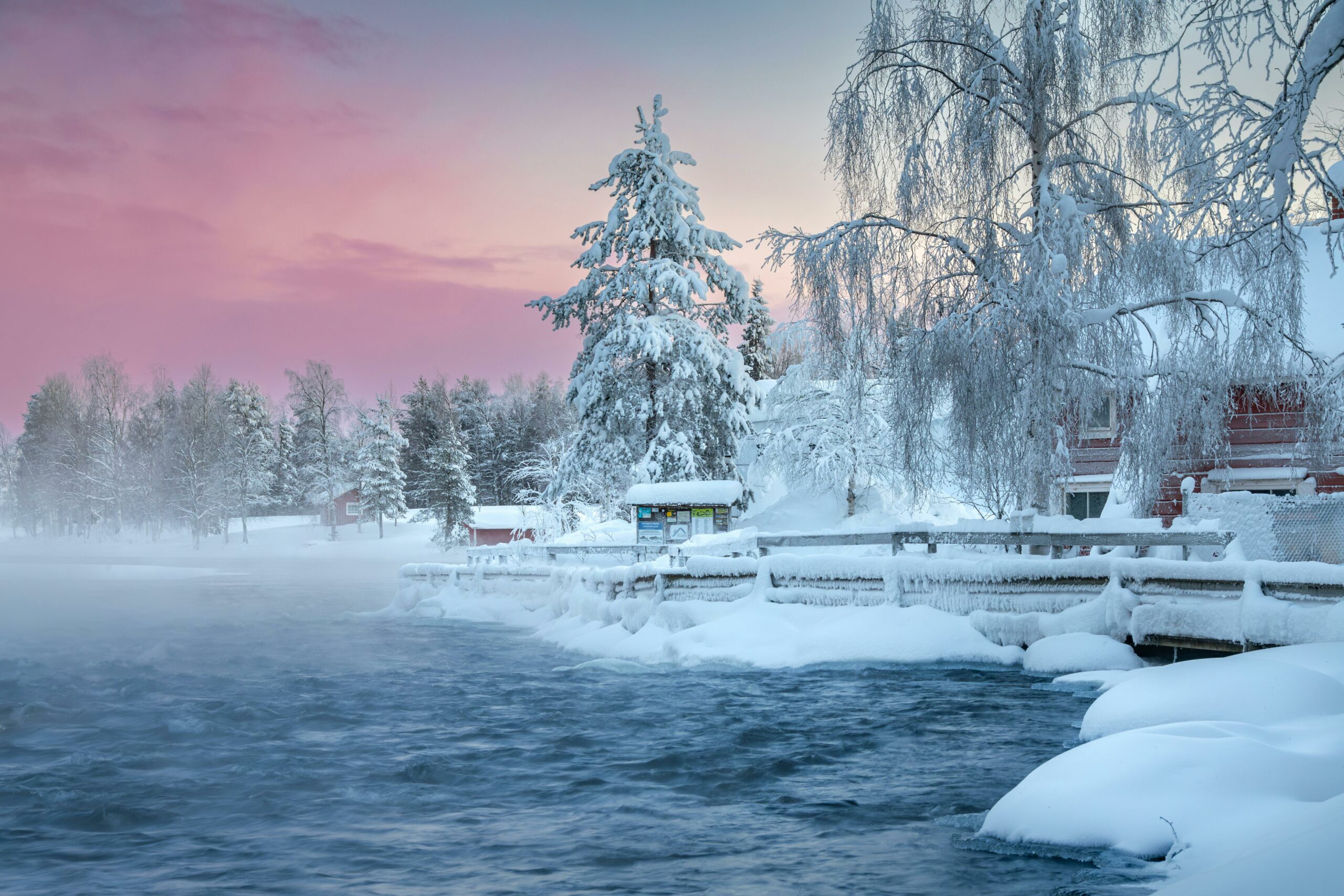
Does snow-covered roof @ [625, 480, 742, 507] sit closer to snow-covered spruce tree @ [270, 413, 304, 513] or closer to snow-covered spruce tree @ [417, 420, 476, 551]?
snow-covered spruce tree @ [417, 420, 476, 551]

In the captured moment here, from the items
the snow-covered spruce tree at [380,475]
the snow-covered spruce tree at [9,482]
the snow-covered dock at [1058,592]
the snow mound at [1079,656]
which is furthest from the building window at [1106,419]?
the snow-covered spruce tree at [9,482]

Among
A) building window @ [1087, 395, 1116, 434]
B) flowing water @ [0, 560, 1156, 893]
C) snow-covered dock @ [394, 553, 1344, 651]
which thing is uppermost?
building window @ [1087, 395, 1116, 434]

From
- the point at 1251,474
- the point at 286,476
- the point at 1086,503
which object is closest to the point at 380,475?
the point at 286,476

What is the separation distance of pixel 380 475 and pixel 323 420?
38.5 ft

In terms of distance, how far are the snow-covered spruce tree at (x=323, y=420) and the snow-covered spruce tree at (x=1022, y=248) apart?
2445 inches

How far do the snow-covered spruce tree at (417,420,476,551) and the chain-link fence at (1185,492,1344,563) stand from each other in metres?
50.8

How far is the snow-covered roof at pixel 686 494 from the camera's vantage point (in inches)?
1055

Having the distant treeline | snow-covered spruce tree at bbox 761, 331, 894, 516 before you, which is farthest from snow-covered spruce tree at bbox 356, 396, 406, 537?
snow-covered spruce tree at bbox 761, 331, 894, 516

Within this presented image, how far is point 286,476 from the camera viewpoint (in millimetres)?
90188

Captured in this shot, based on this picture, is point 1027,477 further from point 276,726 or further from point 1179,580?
point 276,726

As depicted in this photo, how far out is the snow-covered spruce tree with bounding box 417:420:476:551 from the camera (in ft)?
198

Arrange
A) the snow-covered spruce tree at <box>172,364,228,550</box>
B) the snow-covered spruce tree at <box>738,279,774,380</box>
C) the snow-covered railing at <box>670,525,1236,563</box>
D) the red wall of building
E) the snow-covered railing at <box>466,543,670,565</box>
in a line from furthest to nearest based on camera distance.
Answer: the snow-covered spruce tree at <box>172,364,228,550</box>
the red wall of building
the snow-covered spruce tree at <box>738,279,774,380</box>
the snow-covered railing at <box>466,543,670,565</box>
the snow-covered railing at <box>670,525,1236,563</box>

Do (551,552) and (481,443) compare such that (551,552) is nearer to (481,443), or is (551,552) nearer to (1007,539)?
(1007,539)

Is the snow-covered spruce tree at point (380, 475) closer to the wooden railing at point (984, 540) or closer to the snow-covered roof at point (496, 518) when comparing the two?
the snow-covered roof at point (496, 518)
